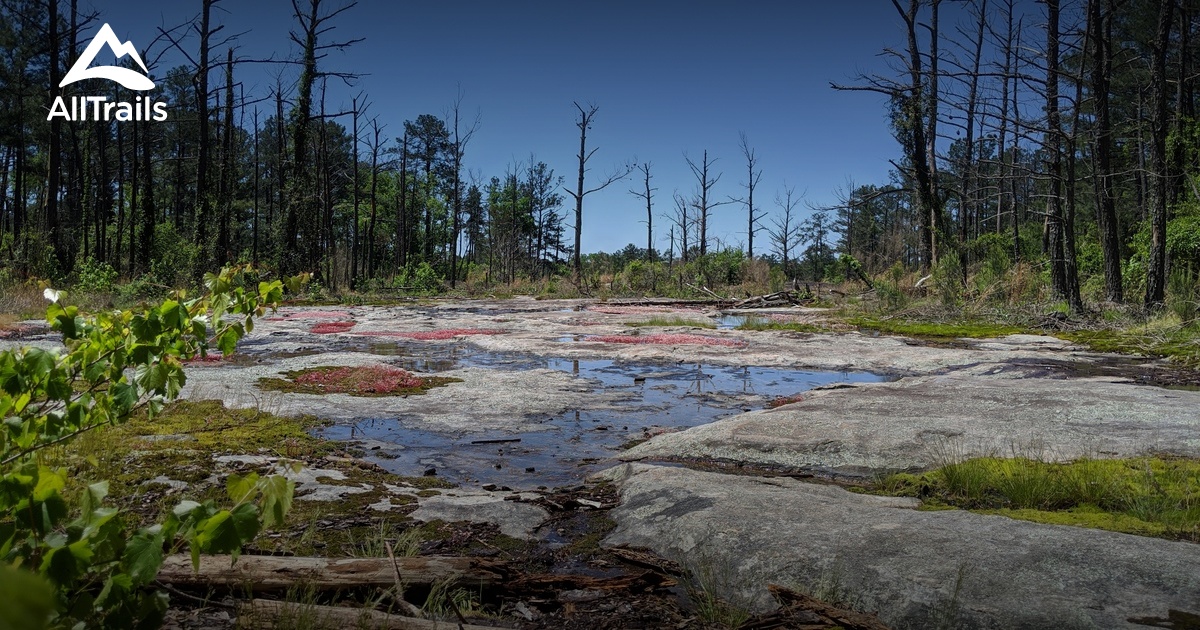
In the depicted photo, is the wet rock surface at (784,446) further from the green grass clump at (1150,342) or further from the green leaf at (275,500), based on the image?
the green leaf at (275,500)

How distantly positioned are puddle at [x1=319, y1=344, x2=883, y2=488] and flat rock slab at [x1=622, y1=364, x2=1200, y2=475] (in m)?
0.71

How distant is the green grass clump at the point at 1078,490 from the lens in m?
3.29

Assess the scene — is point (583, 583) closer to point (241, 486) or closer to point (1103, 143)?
point (241, 486)

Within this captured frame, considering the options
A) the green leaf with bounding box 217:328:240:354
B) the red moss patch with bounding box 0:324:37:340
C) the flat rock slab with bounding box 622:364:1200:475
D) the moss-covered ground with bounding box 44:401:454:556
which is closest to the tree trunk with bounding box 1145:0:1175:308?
the flat rock slab with bounding box 622:364:1200:475

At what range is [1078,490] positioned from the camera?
3748 millimetres

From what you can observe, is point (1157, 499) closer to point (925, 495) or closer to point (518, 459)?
point (925, 495)

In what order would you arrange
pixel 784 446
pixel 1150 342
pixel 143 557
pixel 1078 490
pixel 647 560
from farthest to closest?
pixel 1150 342 → pixel 784 446 → pixel 1078 490 → pixel 647 560 → pixel 143 557

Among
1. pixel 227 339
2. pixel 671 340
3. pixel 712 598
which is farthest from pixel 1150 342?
pixel 227 339

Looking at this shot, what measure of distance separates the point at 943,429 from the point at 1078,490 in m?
1.57

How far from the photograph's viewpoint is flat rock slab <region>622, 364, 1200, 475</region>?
474 cm

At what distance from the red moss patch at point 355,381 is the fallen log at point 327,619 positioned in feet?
18.1

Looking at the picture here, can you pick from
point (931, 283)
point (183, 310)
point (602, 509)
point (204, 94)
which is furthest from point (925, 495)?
point (204, 94)

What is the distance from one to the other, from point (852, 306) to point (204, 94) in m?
23.5

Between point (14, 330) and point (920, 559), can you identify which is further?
point (14, 330)
